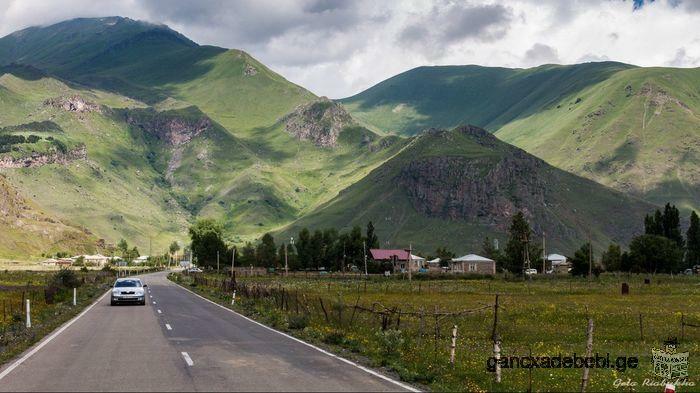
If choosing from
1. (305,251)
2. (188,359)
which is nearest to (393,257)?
(305,251)

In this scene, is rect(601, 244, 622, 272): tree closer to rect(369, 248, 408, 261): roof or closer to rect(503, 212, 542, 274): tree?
rect(503, 212, 542, 274): tree

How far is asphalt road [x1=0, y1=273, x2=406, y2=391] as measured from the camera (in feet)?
55.9

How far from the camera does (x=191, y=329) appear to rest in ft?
102

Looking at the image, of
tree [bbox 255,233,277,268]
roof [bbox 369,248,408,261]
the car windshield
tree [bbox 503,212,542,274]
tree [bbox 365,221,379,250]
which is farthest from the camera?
tree [bbox 365,221,379,250]

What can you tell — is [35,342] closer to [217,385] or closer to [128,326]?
[128,326]

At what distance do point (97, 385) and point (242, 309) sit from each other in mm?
27690

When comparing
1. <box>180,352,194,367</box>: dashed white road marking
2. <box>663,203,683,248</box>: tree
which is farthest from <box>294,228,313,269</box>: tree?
<box>180,352,194,367</box>: dashed white road marking

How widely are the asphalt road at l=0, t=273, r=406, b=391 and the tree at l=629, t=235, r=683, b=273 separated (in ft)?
421

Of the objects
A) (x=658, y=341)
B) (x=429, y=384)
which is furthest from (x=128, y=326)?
(x=658, y=341)

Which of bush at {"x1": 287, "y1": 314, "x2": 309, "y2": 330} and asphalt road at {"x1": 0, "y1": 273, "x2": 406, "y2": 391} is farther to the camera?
bush at {"x1": 287, "y1": 314, "x2": 309, "y2": 330}

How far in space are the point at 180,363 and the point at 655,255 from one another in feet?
455

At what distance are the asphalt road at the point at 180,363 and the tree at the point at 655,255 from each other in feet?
421

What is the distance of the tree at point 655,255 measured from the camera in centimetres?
14250

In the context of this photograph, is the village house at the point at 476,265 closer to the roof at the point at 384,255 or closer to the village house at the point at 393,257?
the village house at the point at 393,257
